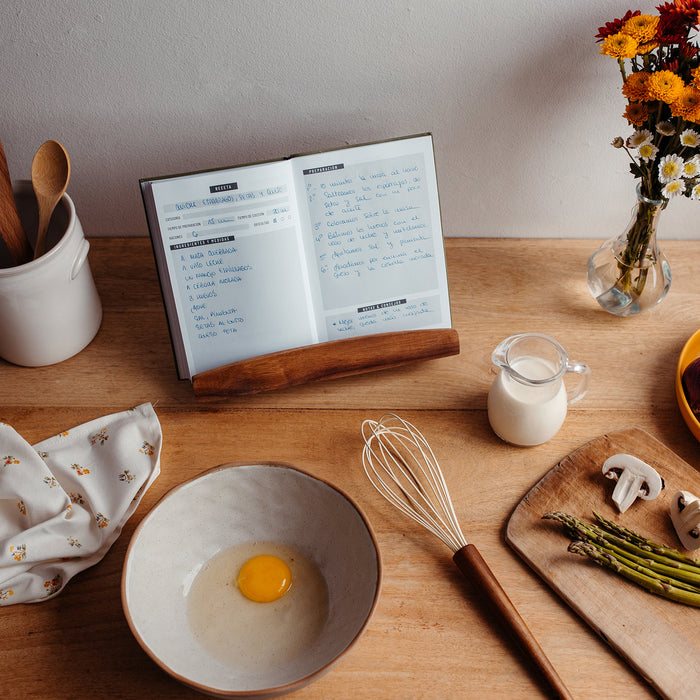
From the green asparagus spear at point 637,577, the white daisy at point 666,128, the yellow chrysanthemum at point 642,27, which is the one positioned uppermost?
the yellow chrysanthemum at point 642,27

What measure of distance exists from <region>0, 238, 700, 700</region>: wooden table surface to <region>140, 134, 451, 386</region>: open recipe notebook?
0.32 feet

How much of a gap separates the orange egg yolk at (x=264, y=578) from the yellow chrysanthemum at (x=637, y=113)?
788 millimetres

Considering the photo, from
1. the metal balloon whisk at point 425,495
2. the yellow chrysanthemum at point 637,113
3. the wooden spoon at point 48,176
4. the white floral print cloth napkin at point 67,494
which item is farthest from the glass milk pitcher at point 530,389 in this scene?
the wooden spoon at point 48,176

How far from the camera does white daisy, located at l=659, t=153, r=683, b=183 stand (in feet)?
3.23

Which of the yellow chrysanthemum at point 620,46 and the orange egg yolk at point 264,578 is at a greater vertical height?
the yellow chrysanthemum at point 620,46

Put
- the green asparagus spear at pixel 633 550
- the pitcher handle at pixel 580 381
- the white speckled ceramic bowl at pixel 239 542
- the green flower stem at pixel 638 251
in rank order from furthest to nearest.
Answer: the green flower stem at pixel 638 251 < the pitcher handle at pixel 580 381 < the green asparagus spear at pixel 633 550 < the white speckled ceramic bowl at pixel 239 542

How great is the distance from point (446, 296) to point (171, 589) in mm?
606

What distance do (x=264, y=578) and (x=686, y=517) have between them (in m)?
0.55

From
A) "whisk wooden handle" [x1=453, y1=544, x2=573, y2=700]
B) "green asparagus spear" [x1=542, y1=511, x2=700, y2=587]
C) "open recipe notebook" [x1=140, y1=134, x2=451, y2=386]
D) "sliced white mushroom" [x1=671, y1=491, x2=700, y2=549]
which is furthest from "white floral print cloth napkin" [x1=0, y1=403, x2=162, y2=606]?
"sliced white mushroom" [x1=671, y1=491, x2=700, y2=549]

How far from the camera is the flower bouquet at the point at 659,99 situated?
93cm

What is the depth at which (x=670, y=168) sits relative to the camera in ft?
3.24

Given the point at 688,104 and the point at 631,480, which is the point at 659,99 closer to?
the point at 688,104

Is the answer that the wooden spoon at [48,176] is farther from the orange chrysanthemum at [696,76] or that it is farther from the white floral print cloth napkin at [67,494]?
the orange chrysanthemum at [696,76]

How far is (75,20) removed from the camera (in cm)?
104
